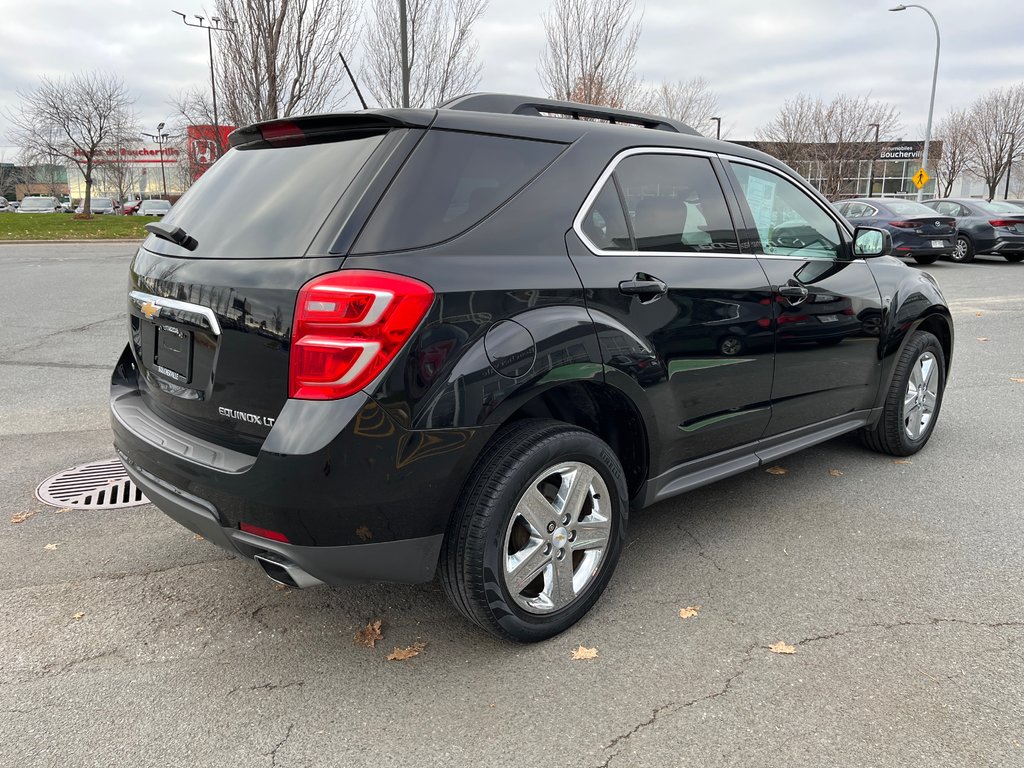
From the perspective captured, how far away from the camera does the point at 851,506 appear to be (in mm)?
3955

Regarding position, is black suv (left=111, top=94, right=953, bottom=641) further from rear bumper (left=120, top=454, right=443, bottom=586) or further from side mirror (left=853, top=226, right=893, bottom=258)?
side mirror (left=853, top=226, right=893, bottom=258)

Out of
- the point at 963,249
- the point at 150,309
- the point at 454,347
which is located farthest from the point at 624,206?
the point at 963,249

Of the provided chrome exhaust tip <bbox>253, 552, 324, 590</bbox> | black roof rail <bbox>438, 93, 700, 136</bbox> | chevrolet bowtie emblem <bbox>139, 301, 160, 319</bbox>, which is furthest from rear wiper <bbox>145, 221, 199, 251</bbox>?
chrome exhaust tip <bbox>253, 552, 324, 590</bbox>

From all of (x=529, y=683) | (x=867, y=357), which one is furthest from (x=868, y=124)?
(x=529, y=683)

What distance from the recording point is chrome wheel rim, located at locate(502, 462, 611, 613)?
8.60 ft

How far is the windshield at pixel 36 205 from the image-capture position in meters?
54.0

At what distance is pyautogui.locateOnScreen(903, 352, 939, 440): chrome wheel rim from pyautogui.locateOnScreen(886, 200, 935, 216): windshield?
13389 mm

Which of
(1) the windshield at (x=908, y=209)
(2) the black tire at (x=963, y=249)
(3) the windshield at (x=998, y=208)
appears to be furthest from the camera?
(3) the windshield at (x=998, y=208)

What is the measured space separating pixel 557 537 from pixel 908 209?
17124 millimetres

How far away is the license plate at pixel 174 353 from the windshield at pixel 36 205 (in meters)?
61.3

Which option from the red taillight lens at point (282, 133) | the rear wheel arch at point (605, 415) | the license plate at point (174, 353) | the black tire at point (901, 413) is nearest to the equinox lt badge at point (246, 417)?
the license plate at point (174, 353)

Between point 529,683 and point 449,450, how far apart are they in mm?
822

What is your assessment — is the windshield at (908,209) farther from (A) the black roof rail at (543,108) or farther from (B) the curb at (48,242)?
(B) the curb at (48,242)

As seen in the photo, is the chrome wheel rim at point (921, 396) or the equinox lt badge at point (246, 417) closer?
the equinox lt badge at point (246, 417)
